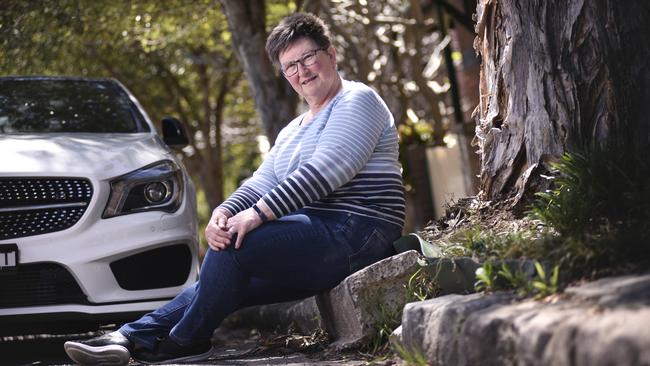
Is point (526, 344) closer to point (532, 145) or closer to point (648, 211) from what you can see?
point (648, 211)

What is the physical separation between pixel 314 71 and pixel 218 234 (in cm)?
98

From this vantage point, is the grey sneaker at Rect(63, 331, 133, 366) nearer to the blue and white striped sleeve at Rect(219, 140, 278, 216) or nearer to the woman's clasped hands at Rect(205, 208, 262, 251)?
the woman's clasped hands at Rect(205, 208, 262, 251)

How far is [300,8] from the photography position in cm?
1182

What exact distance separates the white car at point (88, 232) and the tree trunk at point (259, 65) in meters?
3.62

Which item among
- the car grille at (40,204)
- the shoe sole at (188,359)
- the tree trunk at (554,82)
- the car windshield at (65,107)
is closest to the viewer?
the tree trunk at (554,82)

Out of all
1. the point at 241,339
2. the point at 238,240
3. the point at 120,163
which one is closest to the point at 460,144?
the point at 241,339

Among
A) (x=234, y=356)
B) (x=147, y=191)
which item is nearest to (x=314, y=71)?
(x=147, y=191)

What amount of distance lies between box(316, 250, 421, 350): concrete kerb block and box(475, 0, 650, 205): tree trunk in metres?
0.64

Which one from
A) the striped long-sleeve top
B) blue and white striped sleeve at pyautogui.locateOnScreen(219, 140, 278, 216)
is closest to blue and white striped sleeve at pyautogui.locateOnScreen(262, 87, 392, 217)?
the striped long-sleeve top

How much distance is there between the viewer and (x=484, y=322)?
341cm

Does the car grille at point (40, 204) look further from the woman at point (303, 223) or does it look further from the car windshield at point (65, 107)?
the car windshield at point (65, 107)

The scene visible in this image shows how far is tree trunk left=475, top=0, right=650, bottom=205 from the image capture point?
14.8 feet

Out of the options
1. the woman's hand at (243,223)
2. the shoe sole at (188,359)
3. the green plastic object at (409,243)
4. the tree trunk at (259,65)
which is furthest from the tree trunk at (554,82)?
the tree trunk at (259,65)

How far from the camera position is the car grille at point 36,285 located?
5.64m
